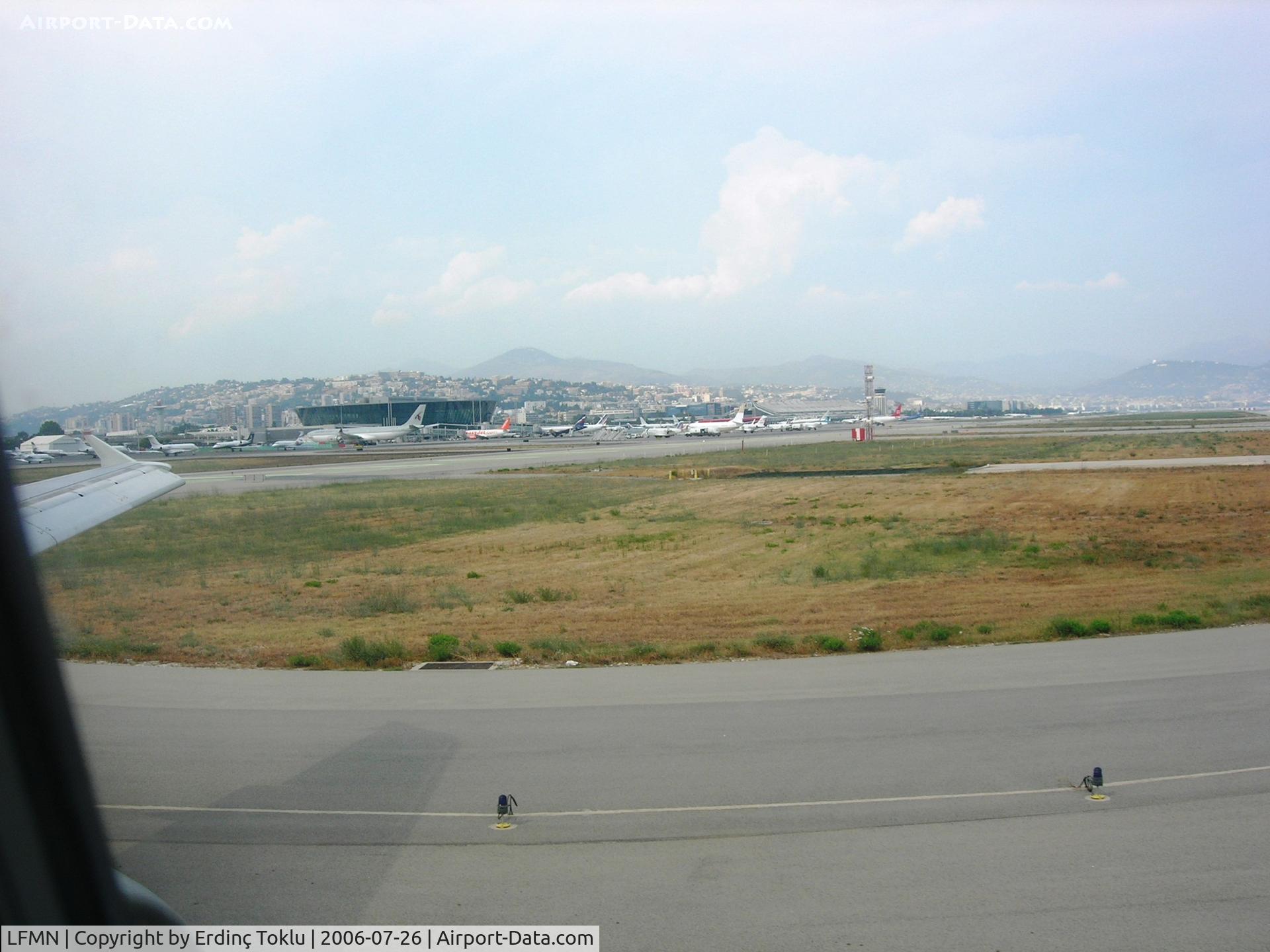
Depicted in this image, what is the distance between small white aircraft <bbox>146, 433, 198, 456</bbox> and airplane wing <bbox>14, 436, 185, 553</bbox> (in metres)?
49.8

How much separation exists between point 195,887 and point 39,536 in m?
3.35

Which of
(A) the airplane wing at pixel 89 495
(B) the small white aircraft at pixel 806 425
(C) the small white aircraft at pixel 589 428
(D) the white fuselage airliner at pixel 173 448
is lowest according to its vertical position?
(B) the small white aircraft at pixel 806 425

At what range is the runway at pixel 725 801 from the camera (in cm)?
597

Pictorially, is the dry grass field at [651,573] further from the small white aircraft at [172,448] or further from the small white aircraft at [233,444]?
the small white aircraft at [233,444]

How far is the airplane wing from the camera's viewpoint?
833 centimetres

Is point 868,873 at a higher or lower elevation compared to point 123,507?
lower

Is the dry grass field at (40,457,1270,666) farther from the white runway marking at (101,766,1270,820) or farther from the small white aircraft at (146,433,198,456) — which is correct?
the small white aircraft at (146,433,198,456)

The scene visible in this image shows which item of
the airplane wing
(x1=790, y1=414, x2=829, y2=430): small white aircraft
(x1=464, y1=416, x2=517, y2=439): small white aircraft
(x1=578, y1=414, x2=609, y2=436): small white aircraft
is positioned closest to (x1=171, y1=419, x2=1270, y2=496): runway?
(x1=464, y1=416, x2=517, y2=439): small white aircraft

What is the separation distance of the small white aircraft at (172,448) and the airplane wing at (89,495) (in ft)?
164

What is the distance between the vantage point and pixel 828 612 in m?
17.9

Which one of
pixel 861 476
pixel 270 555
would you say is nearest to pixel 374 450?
pixel 861 476

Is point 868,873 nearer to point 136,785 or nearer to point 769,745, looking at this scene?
point 769,745

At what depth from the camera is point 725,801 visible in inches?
312

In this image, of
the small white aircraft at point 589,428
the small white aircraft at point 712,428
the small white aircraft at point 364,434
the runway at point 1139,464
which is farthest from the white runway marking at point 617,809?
the small white aircraft at point 589,428
